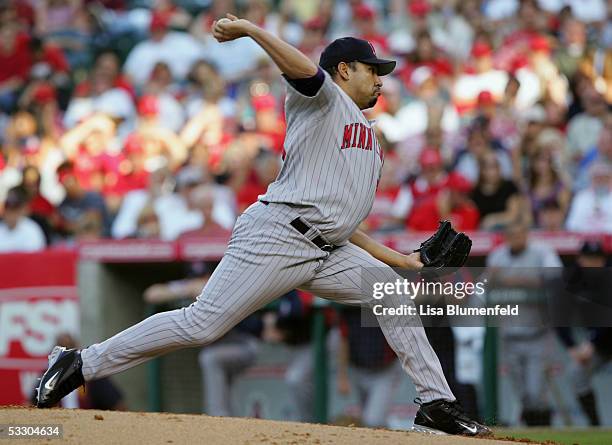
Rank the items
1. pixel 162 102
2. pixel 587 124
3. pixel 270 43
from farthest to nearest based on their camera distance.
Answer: pixel 162 102
pixel 587 124
pixel 270 43

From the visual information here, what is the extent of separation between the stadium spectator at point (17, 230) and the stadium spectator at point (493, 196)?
404 cm

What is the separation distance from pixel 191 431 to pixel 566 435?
10.7ft

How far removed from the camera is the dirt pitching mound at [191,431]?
503 centimetres

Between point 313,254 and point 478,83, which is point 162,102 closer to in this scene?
point 478,83

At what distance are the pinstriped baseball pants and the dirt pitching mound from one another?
26 centimetres

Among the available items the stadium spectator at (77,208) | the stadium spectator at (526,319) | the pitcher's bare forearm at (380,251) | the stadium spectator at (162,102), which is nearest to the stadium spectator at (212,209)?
the stadium spectator at (77,208)

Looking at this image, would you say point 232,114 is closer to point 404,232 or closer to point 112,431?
point 404,232

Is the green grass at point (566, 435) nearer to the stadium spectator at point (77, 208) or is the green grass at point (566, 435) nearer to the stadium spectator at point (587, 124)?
the stadium spectator at point (587, 124)

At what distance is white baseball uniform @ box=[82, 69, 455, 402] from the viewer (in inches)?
209

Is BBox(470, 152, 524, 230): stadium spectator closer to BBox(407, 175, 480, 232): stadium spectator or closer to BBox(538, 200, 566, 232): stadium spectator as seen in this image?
BBox(407, 175, 480, 232): stadium spectator

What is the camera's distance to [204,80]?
506 inches

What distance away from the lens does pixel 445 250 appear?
5484 mm

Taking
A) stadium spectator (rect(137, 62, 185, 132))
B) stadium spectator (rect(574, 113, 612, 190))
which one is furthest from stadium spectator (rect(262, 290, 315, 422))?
stadium spectator (rect(137, 62, 185, 132))

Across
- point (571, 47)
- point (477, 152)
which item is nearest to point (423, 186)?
point (477, 152)
